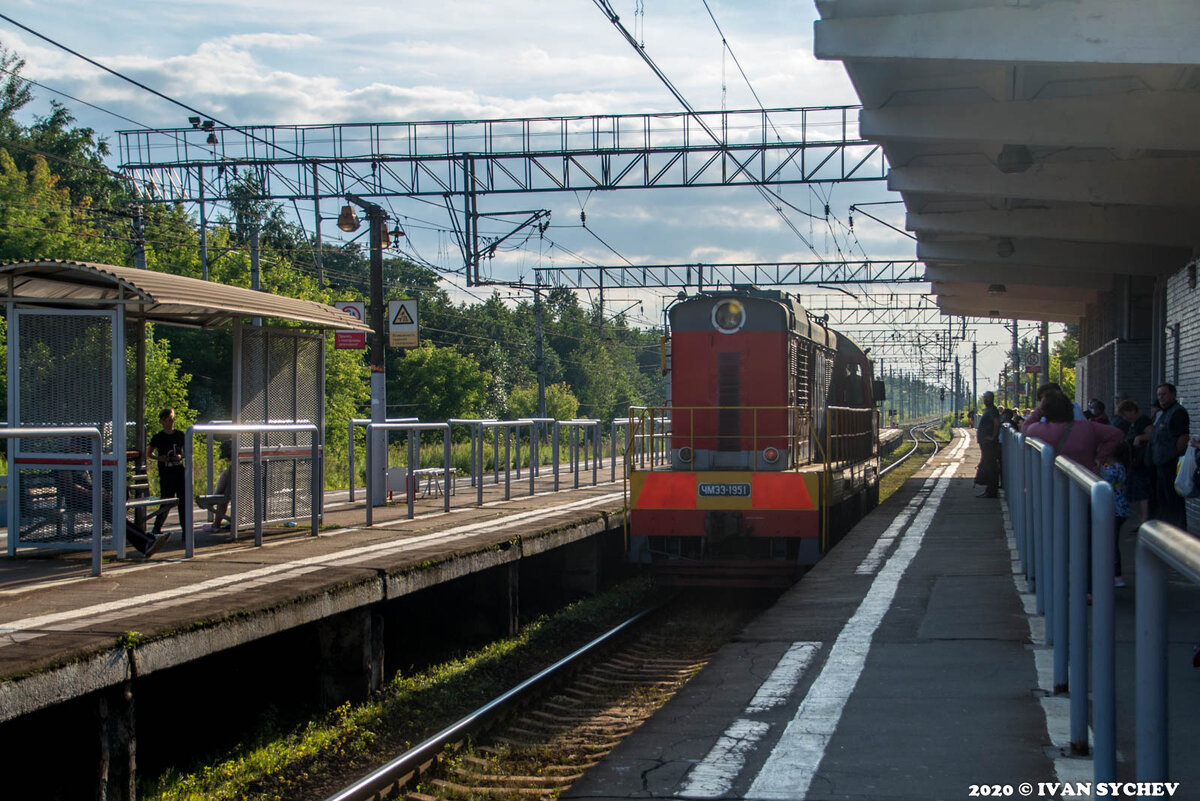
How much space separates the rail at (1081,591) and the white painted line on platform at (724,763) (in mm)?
1552

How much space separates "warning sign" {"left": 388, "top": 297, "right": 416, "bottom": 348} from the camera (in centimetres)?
1667

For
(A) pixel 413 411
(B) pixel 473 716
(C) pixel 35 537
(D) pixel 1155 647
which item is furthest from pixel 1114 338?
(A) pixel 413 411

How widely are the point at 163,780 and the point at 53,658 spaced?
1.54 metres

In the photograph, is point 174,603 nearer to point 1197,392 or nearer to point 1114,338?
point 1197,392

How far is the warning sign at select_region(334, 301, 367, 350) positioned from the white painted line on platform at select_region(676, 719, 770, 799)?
10.1 m

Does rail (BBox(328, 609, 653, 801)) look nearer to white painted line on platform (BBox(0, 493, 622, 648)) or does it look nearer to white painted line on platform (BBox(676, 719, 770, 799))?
white painted line on platform (BBox(0, 493, 622, 648))

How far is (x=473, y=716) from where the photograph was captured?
314 inches

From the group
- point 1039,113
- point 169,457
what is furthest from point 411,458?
point 1039,113

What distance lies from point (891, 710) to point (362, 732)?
3975 millimetres

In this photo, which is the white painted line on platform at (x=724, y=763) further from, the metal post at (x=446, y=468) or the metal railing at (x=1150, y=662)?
the metal post at (x=446, y=468)

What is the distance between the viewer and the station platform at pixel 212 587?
6.11 m

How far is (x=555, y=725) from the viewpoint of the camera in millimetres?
8383

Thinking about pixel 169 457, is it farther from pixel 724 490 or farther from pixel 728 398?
pixel 728 398

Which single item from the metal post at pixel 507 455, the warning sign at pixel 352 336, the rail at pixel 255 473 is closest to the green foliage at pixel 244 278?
the warning sign at pixel 352 336
